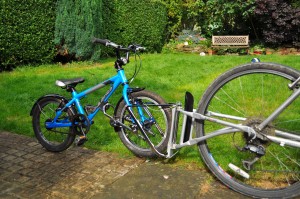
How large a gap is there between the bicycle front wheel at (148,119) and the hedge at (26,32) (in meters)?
5.73

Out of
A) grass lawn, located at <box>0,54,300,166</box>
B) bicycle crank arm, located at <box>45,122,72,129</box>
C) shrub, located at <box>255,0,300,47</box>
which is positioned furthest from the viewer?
shrub, located at <box>255,0,300,47</box>

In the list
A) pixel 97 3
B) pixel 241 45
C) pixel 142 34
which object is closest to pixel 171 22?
pixel 142 34

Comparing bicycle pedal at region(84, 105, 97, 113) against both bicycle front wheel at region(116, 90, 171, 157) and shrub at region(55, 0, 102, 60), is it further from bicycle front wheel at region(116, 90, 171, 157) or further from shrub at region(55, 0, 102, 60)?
shrub at region(55, 0, 102, 60)

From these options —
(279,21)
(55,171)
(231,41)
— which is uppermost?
(279,21)

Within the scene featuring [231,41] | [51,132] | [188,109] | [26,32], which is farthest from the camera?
[231,41]

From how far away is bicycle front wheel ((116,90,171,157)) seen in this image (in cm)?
321

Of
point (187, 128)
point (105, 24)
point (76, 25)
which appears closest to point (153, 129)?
point (187, 128)

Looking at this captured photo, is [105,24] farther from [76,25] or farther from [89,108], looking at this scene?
[89,108]

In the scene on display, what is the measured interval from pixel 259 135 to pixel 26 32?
7289 millimetres

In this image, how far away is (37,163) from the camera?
3359 mm

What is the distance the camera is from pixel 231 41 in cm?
1221

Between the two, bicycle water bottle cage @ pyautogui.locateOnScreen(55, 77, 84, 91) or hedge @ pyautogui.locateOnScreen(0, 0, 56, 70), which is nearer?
bicycle water bottle cage @ pyautogui.locateOnScreen(55, 77, 84, 91)

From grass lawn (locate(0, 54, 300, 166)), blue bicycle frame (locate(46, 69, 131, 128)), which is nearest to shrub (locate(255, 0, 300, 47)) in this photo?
grass lawn (locate(0, 54, 300, 166))

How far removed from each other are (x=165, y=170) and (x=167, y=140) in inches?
11.3
